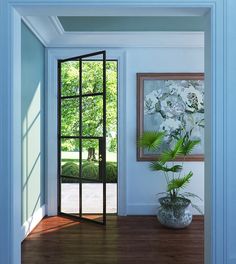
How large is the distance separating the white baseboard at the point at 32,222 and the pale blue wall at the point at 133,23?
2.63 metres

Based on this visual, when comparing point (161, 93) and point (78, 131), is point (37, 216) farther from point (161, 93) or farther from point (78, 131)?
point (161, 93)

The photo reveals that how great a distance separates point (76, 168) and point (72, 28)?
2.01 metres

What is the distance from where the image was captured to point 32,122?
407 centimetres

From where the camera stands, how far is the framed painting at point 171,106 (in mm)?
4676

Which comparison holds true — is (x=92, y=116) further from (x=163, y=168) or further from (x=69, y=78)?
(x=163, y=168)

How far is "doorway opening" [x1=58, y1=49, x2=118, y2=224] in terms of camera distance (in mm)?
4266

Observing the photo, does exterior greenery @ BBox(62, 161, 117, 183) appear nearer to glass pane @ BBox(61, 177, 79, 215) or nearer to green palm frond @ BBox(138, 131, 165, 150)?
glass pane @ BBox(61, 177, 79, 215)

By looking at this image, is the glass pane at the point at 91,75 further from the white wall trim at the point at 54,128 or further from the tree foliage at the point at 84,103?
the white wall trim at the point at 54,128

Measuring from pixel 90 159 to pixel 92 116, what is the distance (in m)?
0.62

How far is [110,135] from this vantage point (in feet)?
22.9

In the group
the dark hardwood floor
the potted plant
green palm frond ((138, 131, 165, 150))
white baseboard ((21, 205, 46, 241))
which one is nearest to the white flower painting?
the potted plant
